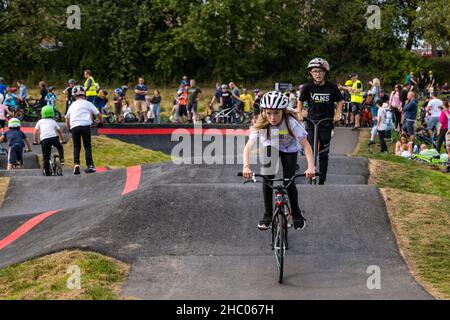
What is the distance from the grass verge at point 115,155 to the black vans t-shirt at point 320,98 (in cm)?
1079

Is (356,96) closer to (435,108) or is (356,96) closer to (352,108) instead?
(352,108)

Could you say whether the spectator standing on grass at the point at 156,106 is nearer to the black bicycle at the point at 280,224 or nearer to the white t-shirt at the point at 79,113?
the white t-shirt at the point at 79,113

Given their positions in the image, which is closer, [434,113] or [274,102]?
[274,102]

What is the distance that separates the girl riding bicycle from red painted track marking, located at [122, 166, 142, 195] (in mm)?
5972

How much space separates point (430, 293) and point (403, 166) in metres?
8.43

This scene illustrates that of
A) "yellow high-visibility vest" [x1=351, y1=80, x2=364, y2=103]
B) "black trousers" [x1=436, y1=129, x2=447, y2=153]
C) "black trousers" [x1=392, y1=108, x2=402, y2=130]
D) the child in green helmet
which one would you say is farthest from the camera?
"black trousers" [x1=392, y1=108, x2=402, y2=130]

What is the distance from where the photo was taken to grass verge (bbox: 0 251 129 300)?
8328mm

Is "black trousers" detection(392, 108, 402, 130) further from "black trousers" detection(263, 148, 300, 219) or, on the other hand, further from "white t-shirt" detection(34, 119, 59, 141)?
"black trousers" detection(263, 148, 300, 219)

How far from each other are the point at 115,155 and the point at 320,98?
488 inches

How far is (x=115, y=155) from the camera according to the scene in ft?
79.2

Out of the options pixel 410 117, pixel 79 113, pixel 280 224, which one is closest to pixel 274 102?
pixel 280 224

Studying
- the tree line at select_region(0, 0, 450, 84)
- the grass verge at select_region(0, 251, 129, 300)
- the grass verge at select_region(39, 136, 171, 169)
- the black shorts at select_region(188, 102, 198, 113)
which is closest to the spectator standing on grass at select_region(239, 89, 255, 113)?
the black shorts at select_region(188, 102, 198, 113)

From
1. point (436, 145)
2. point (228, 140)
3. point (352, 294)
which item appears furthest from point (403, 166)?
point (228, 140)

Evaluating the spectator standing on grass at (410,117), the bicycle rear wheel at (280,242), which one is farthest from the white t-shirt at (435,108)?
the bicycle rear wheel at (280,242)
